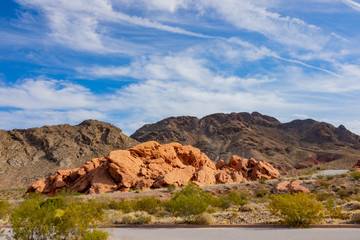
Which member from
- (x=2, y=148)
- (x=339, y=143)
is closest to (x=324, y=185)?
(x=2, y=148)

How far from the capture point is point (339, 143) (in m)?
104

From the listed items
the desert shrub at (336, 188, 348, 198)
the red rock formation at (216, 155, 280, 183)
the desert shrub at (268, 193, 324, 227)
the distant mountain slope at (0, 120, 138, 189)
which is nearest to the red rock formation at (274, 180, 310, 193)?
the desert shrub at (336, 188, 348, 198)

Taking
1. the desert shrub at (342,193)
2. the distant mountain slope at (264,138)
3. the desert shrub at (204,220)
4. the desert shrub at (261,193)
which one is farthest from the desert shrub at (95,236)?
the distant mountain slope at (264,138)

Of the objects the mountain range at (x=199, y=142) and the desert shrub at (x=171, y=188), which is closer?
the desert shrub at (x=171, y=188)

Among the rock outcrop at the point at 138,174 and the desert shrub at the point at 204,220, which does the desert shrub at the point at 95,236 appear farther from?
the rock outcrop at the point at 138,174

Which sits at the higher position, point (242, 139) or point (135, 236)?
point (242, 139)

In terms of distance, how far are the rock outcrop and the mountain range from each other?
16.7 metres

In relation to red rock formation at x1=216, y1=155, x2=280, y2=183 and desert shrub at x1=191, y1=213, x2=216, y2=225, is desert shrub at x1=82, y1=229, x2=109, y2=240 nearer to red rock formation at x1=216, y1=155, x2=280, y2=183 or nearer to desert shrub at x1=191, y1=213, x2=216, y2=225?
desert shrub at x1=191, y1=213, x2=216, y2=225

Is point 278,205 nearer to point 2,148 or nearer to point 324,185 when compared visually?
point 324,185

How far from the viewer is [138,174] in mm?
35875

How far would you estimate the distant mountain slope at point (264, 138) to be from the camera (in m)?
84.7

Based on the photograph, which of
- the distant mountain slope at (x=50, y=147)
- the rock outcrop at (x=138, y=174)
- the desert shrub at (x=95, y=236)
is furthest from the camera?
the distant mountain slope at (x=50, y=147)

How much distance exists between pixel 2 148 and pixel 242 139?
6281 centimetres

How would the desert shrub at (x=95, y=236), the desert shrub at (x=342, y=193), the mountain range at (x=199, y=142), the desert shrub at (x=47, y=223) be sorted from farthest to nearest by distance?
the mountain range at (x=199, y=142) → the desert shrub at (x=342, y=193) → the desert shrub at (x=47, y=223) → the desert shrub at (x=95, y=236)
